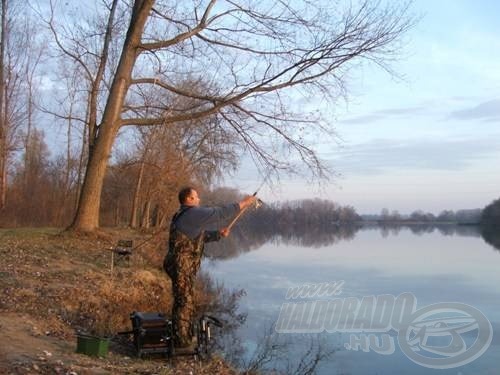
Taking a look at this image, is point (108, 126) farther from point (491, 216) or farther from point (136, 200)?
point (491, 216)

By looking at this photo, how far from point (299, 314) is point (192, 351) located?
25.6ft

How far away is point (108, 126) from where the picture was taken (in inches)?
634

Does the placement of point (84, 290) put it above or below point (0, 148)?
below

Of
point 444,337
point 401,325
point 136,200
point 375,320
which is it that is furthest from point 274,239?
point 444,337

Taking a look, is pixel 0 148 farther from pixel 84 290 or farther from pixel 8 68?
pixel 84 290

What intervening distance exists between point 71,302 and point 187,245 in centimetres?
397

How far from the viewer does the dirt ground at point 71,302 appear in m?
6.15

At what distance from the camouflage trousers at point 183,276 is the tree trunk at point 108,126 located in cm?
1018

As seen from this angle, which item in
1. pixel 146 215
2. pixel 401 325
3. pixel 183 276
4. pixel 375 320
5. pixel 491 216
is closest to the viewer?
pixel 183 276

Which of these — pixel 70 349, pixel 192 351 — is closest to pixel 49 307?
pixel 70 349

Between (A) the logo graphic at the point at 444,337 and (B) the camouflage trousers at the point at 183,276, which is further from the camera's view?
(A) the logo graphic at the point at 444,337

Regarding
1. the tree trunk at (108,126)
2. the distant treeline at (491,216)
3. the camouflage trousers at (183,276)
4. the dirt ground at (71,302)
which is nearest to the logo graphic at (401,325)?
the dirt ground at (71,302)

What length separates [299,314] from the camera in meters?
14.2

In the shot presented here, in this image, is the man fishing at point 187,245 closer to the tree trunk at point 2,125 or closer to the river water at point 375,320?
the river water at point 375,320
